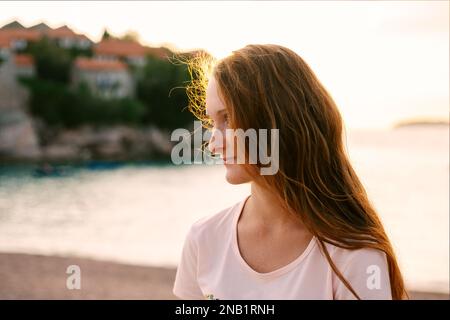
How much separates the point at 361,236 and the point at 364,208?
119 mm

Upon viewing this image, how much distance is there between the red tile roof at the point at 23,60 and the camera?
43.7 metres

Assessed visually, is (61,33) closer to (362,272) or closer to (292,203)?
(292,203)

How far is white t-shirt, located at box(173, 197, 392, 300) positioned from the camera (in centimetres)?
123

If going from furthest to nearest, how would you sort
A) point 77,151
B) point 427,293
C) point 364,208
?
point 77,151 → point 427,293 → point 364,208

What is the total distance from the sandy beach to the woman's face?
19.4 ft

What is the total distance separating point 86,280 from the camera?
7.27 m

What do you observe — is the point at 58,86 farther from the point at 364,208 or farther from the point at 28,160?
the point at 364,208

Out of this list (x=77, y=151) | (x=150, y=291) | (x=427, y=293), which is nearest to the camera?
(x=150, y=291)

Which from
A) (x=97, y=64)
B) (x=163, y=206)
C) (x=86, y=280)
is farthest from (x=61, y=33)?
(x=86, y=280)

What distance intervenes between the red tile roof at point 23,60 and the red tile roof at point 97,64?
3.53 m

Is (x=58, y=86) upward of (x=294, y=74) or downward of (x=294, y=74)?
upward

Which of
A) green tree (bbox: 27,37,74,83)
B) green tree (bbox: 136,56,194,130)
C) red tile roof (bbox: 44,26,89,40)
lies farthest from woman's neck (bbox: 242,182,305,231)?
red tile roof (bbox: 44,26,89,40)

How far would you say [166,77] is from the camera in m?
45.5
